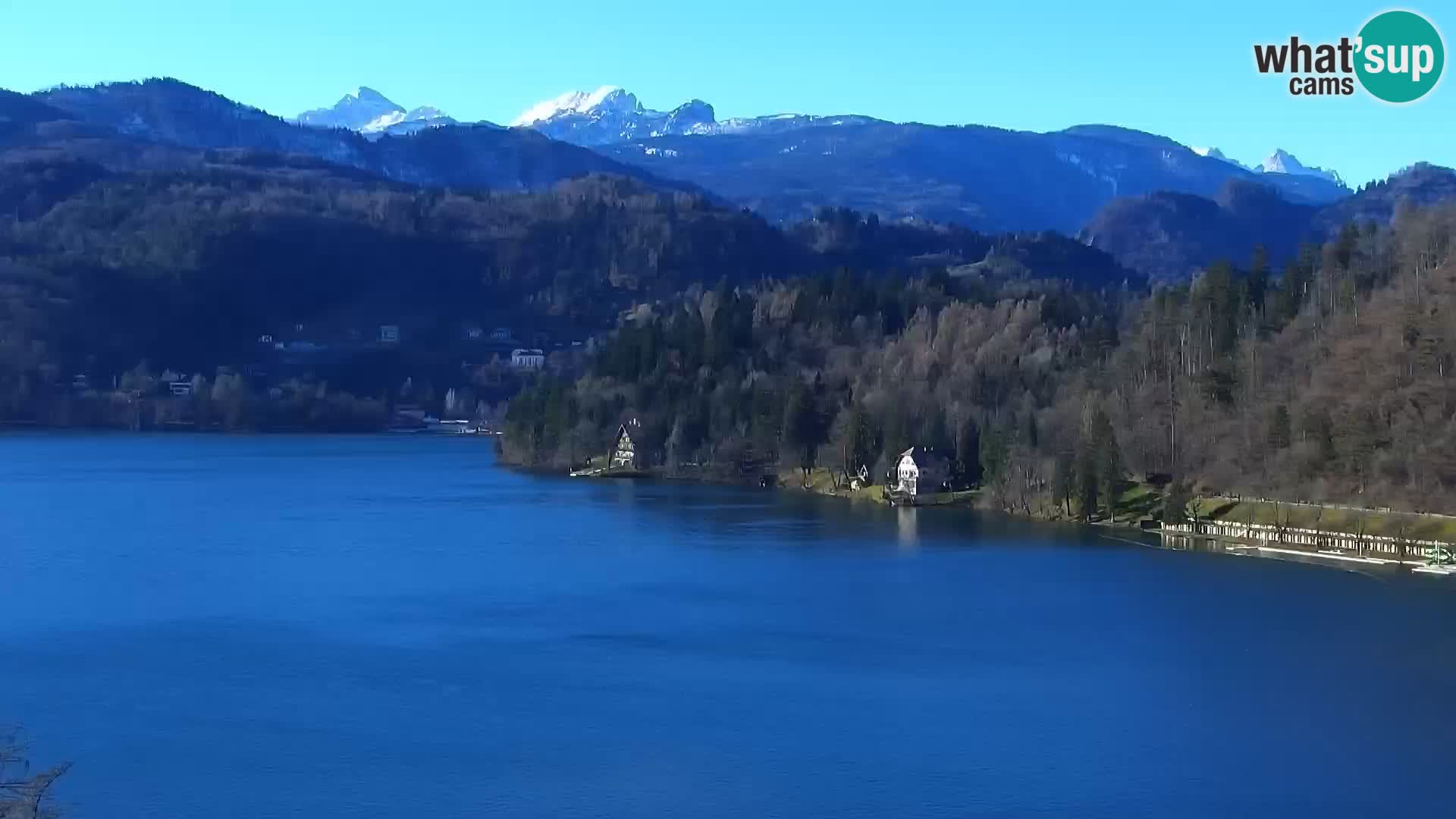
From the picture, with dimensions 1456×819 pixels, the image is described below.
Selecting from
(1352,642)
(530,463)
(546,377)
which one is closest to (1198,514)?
(1352,642)

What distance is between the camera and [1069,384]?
42.0 meters

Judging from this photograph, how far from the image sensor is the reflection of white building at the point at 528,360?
8519cm

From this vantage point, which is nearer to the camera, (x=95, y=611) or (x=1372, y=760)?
(x=1372, y=760)

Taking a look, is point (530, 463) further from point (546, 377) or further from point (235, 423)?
point (235, 423)

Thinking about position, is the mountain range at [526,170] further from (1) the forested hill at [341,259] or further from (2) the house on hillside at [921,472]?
(2) the house on hillside at [921,472]

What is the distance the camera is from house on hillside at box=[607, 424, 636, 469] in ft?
166

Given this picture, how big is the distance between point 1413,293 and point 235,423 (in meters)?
53.6

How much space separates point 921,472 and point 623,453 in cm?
1321

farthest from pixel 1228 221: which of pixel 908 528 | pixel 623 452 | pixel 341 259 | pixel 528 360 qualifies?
pixel 908 528

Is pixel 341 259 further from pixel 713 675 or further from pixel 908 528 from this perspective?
pixel 713 675

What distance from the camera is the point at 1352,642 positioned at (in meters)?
20.9

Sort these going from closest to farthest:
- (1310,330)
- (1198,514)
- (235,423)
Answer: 1. (1198,514)
2. (1310,330)
3. (235,423)

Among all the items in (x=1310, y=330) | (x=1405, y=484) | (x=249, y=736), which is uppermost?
(x=1310, y=330)

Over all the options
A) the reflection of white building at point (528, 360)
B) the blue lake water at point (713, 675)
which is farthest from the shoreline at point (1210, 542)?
the reflection of white building at point (528, 360)
